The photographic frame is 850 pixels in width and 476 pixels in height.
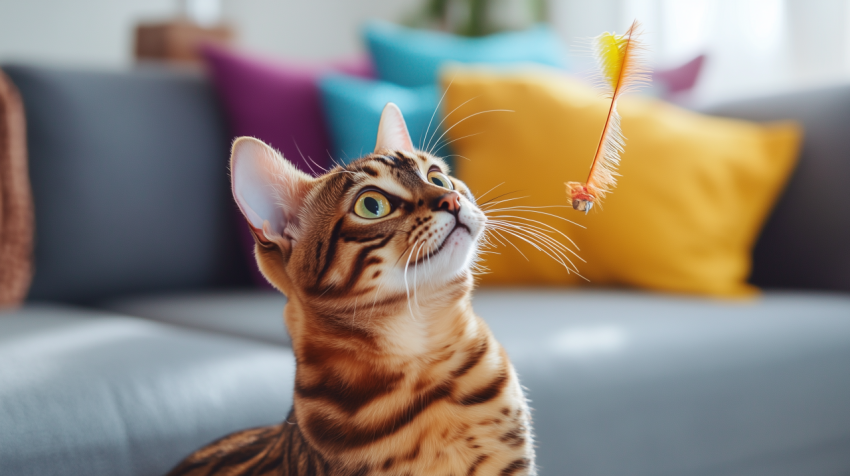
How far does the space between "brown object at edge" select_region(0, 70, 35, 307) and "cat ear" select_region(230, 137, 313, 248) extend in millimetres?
964

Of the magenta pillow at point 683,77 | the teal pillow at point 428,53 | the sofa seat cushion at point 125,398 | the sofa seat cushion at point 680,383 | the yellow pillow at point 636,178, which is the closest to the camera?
the sofa seat cushion at point 125,398

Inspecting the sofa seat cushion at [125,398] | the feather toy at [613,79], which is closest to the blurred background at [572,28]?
the sofa seat cushion at [125,398]

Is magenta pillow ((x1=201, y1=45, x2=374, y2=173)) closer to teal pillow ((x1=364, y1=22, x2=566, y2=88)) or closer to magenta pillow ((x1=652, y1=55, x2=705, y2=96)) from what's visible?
teal pillow ((x1=364, y1=22, x2=566, y2=88))

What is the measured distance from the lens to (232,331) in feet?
3.29

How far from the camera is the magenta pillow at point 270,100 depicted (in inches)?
52.2

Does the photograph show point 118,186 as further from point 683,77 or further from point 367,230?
point 683,77

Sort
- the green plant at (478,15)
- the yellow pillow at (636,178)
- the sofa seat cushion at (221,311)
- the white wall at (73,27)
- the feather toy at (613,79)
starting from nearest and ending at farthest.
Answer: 1. the feather toy at (613,79)
2. the sofa seat cushion at (221,311)
3. the yellow pillow at (636,178)
4. the green plant at (478,15)
5. the white wall at (73,27)

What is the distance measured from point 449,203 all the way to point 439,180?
37 mm

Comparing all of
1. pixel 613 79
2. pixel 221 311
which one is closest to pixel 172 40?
pixel 221 311

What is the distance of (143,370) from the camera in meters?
0.73

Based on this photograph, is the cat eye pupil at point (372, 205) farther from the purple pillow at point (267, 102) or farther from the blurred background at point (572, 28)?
the blurred background at point (572, 28)

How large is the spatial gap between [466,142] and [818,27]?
153cm

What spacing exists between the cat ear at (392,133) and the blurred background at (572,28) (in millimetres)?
1036

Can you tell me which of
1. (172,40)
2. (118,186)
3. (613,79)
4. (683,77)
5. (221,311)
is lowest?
(221,311)
